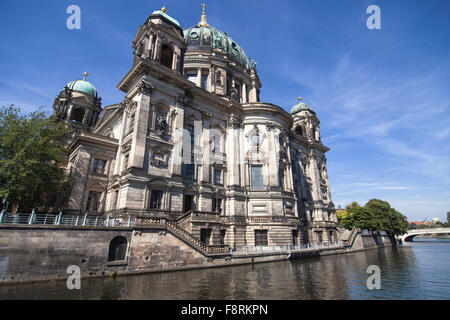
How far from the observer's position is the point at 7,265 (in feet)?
40.5

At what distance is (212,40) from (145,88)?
25.9 m

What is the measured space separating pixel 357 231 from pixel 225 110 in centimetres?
3400

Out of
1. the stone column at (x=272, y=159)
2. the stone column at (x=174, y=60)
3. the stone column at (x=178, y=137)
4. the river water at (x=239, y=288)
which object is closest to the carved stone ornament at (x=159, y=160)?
the stone column at (x=178, y=137)

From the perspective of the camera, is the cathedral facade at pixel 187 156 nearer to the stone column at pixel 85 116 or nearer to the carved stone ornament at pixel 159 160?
the carved stone ornament at pixel 159 160

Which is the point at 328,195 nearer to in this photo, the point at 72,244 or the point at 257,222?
the point at 257,222

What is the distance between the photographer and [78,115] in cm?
4803

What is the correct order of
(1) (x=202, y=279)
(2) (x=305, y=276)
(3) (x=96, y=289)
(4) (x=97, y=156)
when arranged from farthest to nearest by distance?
(4) (x=97, y=156) → (2) (x=305, y=276) → (1) (x=202, y=279) → (3) (x=96, y=289)

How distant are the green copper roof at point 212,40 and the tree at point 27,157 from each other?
2984 centimetres

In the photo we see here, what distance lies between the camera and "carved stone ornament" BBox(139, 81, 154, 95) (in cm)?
2438

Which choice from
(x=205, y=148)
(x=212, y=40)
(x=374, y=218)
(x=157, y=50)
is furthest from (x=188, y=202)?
(x=374, y=218)

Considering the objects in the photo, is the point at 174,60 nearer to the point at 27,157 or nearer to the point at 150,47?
the point at 150,47

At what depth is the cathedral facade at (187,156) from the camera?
23281 mm
